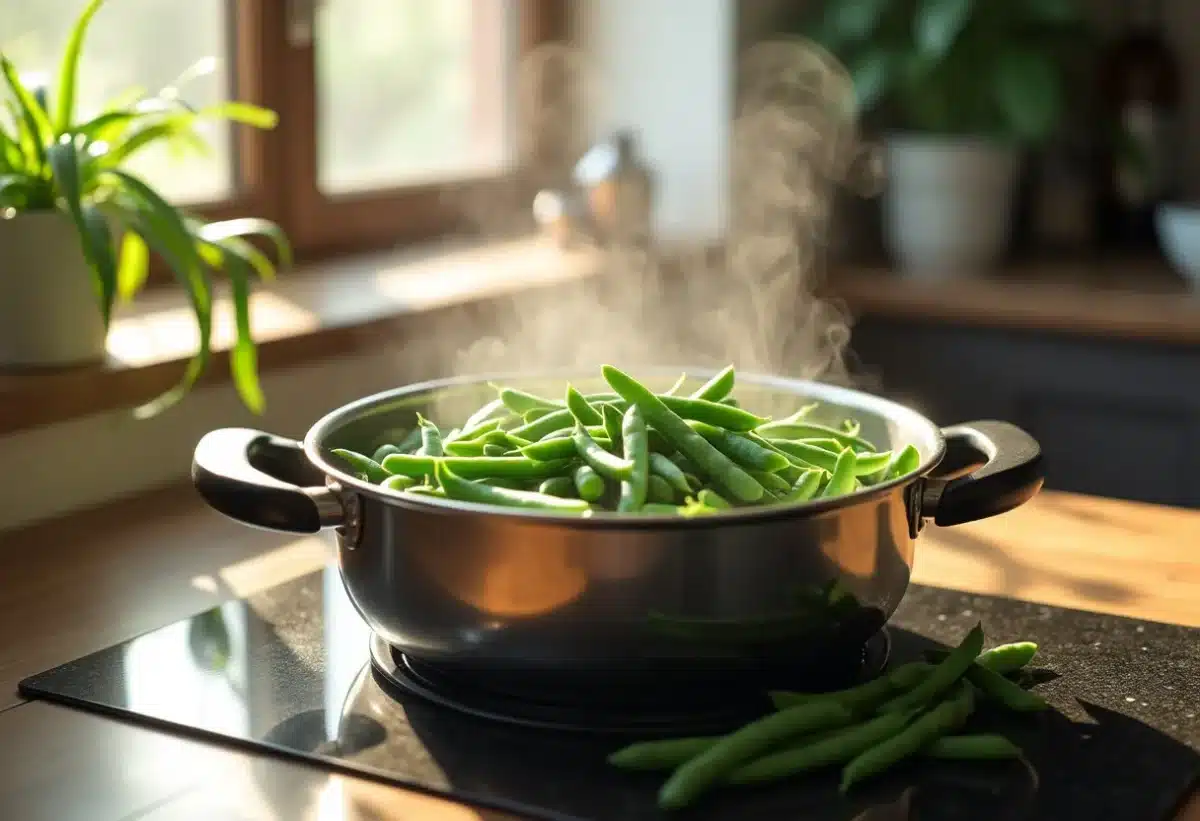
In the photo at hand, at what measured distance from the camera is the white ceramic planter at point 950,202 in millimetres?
2742

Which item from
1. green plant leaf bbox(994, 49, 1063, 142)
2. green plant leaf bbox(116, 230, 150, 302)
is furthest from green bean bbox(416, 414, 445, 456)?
green plant leaf bbox(994, 49, 1063, 142)

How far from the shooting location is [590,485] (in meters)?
0.92

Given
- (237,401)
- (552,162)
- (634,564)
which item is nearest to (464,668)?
(634,564)

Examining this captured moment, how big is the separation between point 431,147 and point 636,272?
44 centimetres

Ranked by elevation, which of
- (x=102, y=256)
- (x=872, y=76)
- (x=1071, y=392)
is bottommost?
(x=1071, y=392)

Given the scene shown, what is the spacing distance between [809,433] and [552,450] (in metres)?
0.21

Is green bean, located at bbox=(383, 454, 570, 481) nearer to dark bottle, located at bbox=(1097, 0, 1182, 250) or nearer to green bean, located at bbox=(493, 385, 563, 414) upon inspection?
green bean, located at bbox=(493, 385, 563, 414)

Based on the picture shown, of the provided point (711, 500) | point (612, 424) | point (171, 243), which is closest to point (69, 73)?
point (171, 243)

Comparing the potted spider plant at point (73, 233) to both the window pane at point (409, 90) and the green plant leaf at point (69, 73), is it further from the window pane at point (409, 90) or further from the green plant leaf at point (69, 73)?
the window pane at point (409, 90)

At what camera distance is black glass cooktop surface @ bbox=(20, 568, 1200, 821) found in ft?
2.73

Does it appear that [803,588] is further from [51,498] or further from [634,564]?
[51,498]

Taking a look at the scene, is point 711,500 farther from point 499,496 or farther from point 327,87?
point 327,87

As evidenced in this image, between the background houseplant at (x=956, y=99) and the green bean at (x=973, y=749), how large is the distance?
1950 mm

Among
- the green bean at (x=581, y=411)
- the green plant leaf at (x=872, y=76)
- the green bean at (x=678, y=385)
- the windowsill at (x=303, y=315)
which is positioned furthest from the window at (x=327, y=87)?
the green bean at (x=581, y=411)
